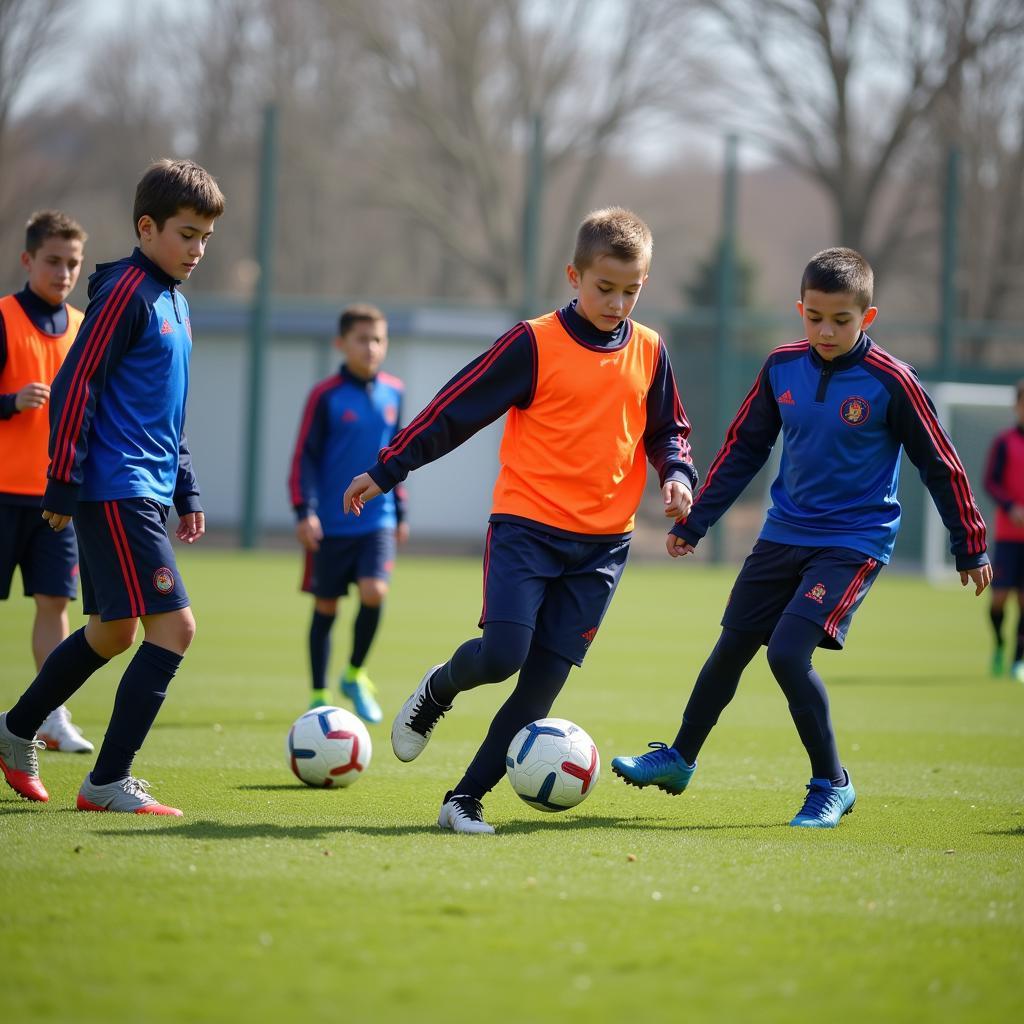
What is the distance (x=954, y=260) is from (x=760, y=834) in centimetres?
2002

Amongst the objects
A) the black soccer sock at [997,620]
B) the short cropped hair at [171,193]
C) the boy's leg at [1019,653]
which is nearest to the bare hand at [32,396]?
the short cropped hair at [171,193]

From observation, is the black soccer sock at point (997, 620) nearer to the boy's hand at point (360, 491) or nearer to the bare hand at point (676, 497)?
the bare hand at point (676, 497)

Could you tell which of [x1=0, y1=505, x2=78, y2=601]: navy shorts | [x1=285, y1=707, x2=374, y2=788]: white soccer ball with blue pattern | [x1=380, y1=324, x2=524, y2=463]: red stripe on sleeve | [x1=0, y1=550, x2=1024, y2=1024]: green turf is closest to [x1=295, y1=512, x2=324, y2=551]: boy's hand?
[x1=0, y1=550, x2=1024, y2=1024]: green turf

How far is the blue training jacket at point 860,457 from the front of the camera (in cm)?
532

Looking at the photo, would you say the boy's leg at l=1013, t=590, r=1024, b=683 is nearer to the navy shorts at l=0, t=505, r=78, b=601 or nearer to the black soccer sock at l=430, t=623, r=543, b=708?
the black soccer sock at l=430, t=623, r=543, b=708

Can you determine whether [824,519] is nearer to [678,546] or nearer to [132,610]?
[678,546]

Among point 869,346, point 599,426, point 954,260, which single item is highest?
point 954,260

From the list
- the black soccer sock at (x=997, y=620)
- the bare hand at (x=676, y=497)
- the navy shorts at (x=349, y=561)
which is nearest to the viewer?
the bare hand at (x=676, y=497)

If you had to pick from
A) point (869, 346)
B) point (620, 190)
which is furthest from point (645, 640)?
point (620, 190)

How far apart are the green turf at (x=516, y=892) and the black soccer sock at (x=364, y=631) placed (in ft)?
2.24

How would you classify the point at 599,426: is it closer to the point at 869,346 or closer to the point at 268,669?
the point at 869,346

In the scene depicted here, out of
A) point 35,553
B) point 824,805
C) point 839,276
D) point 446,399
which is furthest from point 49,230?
point 824,805

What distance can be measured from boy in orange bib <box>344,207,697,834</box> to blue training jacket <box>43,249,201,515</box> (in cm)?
74

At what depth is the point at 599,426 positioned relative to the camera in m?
4.98
